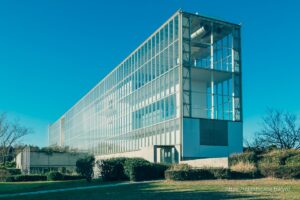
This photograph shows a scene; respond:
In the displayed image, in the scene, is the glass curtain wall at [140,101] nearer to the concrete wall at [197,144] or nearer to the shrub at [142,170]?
the concrete wall at [197,144]

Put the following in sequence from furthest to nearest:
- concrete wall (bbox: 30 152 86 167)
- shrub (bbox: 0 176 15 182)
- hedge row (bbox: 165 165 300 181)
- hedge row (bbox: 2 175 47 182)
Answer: concrete wall (bbox: 30 152 86 167), hedge row (bbox: 2 175 47 182), shrub (bbox: 0 176 15 182), hedge row (bbox: 165 165 300 181)

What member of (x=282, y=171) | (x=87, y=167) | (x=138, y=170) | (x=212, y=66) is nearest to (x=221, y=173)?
(x=282, y=171)

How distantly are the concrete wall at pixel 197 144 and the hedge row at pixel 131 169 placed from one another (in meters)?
9.86

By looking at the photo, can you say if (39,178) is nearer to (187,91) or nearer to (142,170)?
(187,91)

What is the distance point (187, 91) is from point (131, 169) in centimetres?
1429

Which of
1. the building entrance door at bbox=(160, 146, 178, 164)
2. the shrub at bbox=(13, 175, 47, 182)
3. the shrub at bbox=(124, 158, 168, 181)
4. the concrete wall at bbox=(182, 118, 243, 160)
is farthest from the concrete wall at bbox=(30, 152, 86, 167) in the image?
the shrub at bbox=(124, 158, 168, 181)

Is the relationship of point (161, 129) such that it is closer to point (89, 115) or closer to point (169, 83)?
point (169, 83)

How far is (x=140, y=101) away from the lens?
50.2 meters

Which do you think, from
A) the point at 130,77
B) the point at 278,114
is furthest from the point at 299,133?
the point at 130,77

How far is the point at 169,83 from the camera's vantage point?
42250 mm

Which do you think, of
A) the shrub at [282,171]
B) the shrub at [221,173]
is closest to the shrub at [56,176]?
the shrub at [221,173]

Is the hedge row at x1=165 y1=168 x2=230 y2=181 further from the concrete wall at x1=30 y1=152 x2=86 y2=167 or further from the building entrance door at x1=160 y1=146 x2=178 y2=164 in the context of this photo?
the concrete wall at x1=30 y1=152 x2=86 y2=167

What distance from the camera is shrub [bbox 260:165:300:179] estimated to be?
65.0 ft

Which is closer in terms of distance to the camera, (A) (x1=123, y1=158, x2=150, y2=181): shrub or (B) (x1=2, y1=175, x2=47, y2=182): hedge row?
(A) (x1=123, y1=158, x2=150, y2=181): shrub
